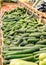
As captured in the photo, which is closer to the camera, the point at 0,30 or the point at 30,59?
the point at 30,59

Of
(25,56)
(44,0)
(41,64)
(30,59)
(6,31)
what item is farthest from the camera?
(44,0)

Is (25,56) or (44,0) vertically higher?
(44,0)

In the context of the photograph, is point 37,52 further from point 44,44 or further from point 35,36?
point 35,36

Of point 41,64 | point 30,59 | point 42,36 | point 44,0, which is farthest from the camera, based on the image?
point 44,0

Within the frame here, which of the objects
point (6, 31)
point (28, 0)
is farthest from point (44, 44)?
point (28, 0)

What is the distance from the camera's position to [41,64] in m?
2.40

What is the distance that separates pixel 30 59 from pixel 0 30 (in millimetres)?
3241

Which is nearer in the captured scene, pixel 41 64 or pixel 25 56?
pixel 41 64

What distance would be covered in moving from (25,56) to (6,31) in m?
2.70

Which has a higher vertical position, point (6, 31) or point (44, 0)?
point (44, 0)

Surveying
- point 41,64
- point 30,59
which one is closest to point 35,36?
point 30,59

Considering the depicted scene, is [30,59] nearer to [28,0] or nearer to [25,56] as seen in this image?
[25,56]

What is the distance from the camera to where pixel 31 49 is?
343 cm

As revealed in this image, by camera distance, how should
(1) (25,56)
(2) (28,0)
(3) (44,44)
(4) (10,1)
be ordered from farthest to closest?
(4) (10,1) → (2) (28,0) → (3) (44,44) → (1) (25,56)
